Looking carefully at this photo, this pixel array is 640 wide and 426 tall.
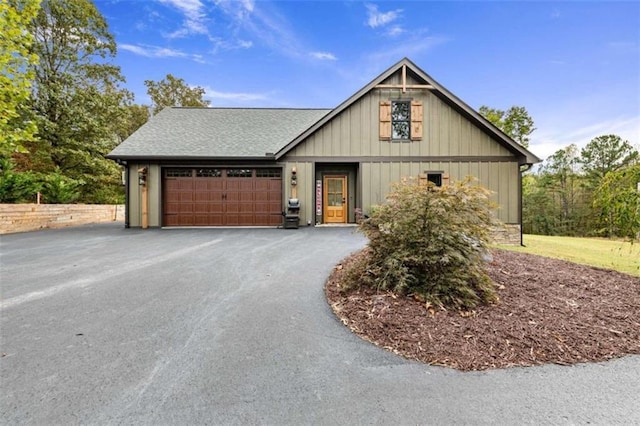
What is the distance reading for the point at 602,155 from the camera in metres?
22.2

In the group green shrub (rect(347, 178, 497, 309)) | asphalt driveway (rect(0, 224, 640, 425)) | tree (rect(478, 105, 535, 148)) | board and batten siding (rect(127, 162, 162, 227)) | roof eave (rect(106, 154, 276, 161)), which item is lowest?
asphalt driveway (rect(0, 224, 640, 425))

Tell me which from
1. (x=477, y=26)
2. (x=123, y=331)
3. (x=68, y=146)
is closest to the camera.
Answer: (x=123, y=331)

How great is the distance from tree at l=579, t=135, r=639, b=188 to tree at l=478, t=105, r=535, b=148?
4.52 metres

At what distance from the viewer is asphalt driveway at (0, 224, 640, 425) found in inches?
68.2

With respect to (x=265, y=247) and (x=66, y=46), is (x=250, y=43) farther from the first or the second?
(x=265, y=247)

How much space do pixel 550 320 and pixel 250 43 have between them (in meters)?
18.8

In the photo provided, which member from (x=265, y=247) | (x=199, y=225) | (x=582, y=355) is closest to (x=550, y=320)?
(x=582, y=355)

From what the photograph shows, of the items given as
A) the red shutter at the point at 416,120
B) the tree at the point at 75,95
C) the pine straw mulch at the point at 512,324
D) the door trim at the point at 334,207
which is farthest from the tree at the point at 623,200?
the tree at the point at 75,95

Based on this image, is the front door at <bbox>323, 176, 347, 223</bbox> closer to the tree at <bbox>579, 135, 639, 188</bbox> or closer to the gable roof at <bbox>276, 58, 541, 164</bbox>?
the gable roof at <bbox>276, 58, 541, 164</bbox>

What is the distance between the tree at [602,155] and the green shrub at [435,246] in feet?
83.4

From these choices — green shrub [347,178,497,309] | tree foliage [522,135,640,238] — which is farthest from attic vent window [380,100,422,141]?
tree foliage [522,135,640,238]

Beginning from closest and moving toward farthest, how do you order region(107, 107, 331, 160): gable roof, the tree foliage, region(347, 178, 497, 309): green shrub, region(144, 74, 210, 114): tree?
region(347, 178, 497, 309): green shrub < region(107, 107, 331, 160): gable roof < the tree foliage < region(144, 74, 210, 114): tree

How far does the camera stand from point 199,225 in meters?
11.0

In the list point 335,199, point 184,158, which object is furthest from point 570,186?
point 184,158
